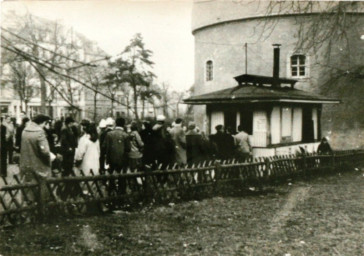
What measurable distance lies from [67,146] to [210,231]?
14.3ft

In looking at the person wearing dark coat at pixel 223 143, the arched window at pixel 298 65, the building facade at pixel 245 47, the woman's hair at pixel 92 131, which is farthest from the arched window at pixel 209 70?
the woman's hair at pixel 92 131

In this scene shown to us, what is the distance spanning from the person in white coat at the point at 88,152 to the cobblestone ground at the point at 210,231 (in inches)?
57.0

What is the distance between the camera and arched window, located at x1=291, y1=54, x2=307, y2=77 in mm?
23359

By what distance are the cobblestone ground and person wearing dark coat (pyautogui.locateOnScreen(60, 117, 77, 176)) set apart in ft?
7.45

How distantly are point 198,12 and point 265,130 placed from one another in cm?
1319

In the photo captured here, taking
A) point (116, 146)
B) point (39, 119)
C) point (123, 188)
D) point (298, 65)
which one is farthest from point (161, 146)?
point (298, 65)

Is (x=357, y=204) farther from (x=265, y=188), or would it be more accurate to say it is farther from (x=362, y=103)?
(x=362, y=103)

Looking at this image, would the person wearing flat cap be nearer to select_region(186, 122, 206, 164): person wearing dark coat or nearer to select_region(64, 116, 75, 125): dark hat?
select_region(64, 116, 75, 125): dark hat

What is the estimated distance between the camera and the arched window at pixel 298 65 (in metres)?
23.4

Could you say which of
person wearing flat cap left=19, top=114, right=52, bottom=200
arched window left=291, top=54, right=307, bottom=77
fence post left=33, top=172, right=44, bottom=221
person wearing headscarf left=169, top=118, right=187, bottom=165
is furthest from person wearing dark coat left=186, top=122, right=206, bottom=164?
arched window left=291, top=54, right=307, bottom=77

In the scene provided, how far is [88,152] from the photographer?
8648 mm

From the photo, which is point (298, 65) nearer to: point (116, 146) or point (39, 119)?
point (116, 146)

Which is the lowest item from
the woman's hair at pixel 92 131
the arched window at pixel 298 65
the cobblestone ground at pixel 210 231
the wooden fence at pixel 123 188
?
the cobblestone ground at pixel 210 231

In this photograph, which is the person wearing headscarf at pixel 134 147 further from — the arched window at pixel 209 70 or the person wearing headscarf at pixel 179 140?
the arched window at pixel 209 70
